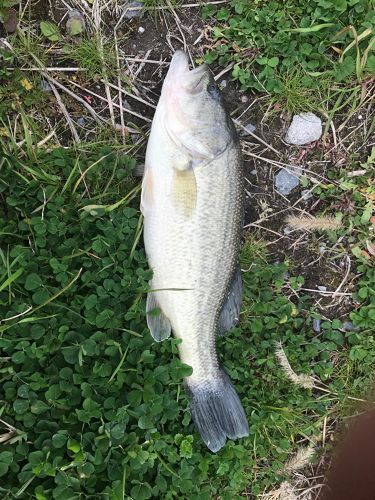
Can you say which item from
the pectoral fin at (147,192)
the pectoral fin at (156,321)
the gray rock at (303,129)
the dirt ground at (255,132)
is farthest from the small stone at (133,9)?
the pectoral fin at (156,321)

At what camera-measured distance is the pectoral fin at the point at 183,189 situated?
2.85 metres

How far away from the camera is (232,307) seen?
3170mm

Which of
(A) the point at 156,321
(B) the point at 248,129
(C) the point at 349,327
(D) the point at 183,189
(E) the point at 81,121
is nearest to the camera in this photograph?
(D) the point at 183,189

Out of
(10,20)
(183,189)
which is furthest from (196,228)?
(10,20)

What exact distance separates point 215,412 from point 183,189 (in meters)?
1.36

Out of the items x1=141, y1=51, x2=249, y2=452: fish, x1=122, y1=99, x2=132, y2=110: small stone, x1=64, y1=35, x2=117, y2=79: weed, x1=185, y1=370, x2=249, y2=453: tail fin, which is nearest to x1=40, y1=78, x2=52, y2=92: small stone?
x1=64, y1=35, x2=117, y2=79: weed

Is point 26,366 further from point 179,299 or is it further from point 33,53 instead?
point 33,53

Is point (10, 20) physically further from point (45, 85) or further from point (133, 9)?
point (133, 9)

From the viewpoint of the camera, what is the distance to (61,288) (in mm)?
2920

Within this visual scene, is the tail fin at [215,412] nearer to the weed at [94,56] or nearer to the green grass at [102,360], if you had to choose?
the green grass at [102,360]

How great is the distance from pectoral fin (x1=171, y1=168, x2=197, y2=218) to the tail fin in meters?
1.09

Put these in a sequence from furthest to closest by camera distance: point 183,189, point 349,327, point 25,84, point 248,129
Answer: point 349,327
point 248,129
point 25,84
point 183,189

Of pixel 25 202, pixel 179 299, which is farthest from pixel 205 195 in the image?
pixel 25 202

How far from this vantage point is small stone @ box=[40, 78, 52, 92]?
321 centimetres
